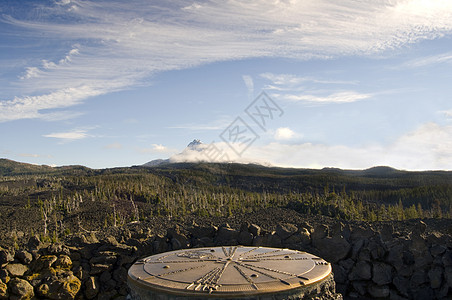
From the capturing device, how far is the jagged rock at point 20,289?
48.6 feet

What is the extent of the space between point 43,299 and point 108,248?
3698 millimetres

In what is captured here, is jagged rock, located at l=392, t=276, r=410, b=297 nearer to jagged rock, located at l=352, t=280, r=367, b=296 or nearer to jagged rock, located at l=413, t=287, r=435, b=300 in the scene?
jagged rock, located at l=413, t=287, r=435, b=300

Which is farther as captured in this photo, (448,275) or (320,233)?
(320,233)

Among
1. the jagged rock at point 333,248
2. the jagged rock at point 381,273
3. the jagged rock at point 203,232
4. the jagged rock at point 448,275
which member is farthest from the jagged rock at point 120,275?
the jagged rock at point 448,275

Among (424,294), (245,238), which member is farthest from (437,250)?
(245,238)

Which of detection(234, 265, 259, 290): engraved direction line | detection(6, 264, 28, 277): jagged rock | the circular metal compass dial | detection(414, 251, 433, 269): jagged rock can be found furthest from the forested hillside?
detection(234, 265, 259, 290): engraved direction line

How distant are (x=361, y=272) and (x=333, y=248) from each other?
1.66m

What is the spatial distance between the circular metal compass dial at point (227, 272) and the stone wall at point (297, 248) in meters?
3.61

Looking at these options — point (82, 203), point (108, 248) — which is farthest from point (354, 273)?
point (82, 203)

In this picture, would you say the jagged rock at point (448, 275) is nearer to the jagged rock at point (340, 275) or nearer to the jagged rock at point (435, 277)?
the jagged rock at point (435, 277)

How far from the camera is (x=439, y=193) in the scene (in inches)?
3482

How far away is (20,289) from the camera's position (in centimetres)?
1487

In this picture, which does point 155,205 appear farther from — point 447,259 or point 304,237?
point 447,259

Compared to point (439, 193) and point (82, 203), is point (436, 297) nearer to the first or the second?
point (82, 203)
